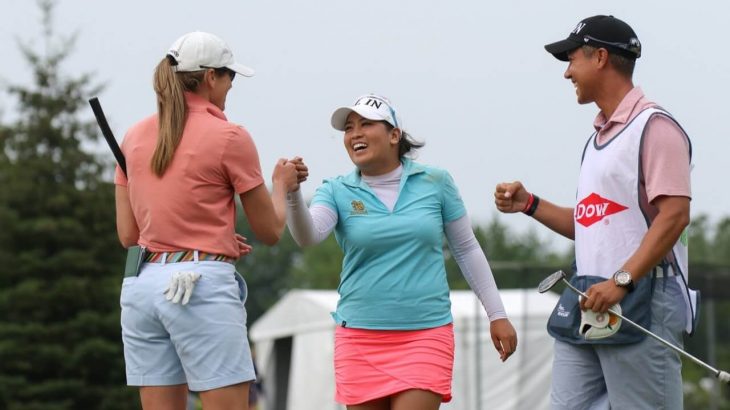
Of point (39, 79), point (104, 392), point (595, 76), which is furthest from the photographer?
point (39, 79)

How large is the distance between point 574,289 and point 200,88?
1.59m

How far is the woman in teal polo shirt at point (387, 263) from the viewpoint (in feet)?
19.1

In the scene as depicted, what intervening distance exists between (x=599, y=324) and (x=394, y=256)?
965 millimetres

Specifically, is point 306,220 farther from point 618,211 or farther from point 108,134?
point 618,211

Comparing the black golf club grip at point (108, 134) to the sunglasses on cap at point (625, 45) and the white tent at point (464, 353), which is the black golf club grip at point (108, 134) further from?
the white tent at point (464, 353)

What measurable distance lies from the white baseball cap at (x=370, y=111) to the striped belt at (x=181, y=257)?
1030 mm

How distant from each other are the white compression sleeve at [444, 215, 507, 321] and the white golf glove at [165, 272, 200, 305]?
4.62 feet

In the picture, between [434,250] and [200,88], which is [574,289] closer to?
[434,250]

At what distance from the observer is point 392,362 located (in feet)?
19.1

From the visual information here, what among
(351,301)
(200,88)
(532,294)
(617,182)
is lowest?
(532,294)

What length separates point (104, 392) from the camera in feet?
87.0

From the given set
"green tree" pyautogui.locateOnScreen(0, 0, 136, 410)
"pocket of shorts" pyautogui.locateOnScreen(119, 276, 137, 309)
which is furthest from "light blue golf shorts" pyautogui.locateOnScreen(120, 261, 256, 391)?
"green tree" pyautogui.locateOnScreen(0, 0, 136, 410)

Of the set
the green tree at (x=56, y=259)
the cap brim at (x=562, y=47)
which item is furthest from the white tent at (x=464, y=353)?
the cap brim at (x=562, y=47)

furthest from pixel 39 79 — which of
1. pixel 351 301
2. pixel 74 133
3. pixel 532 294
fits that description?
pixel 351 301
